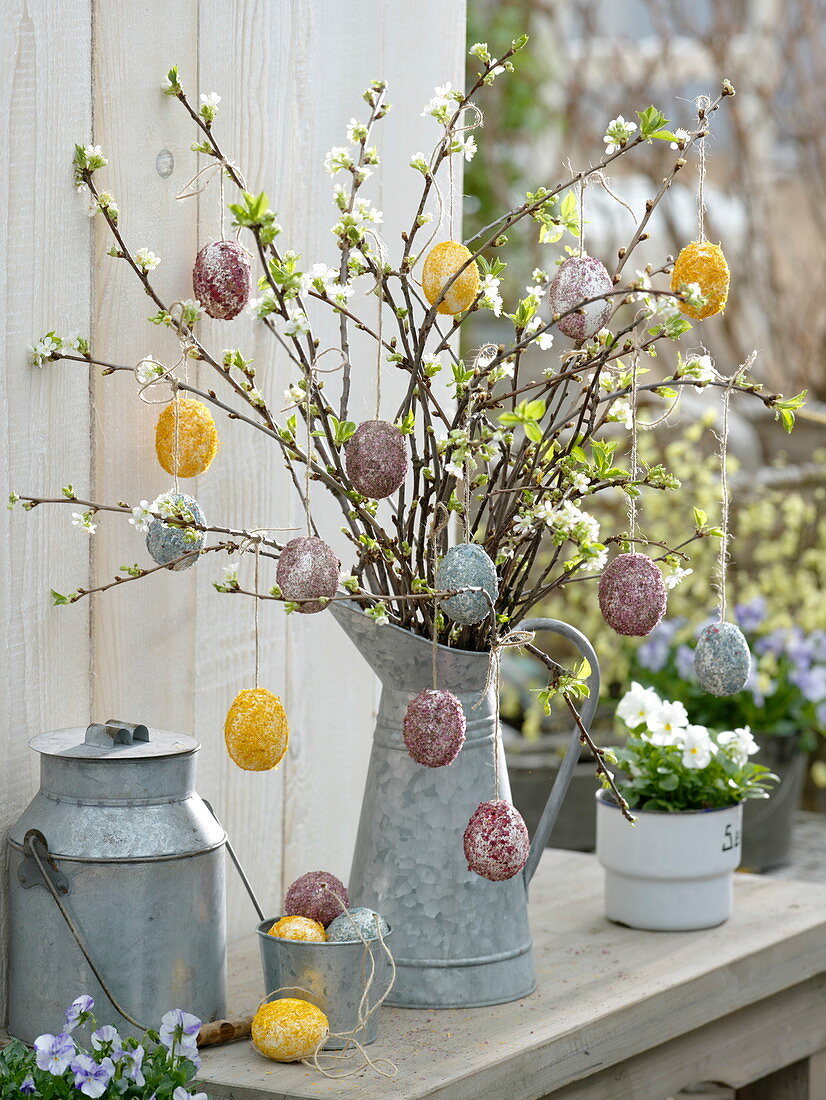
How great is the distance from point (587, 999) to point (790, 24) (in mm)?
4551

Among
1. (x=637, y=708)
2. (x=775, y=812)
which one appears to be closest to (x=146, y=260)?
(x=637, y=708)

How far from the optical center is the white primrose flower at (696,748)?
146 centimetres

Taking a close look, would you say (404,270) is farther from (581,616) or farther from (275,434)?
(581,616)

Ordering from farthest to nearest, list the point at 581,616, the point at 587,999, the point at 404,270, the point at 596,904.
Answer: the point at 581,616, the point at 596,904, the point at 587,999, the point at 404,270

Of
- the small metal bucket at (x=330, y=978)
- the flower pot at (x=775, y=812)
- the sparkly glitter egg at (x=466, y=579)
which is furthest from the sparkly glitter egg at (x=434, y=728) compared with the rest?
the flower pot at (x=775, y=812)

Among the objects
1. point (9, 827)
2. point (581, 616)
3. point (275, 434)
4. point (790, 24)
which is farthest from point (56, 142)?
point (790, 24)

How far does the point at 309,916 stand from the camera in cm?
116

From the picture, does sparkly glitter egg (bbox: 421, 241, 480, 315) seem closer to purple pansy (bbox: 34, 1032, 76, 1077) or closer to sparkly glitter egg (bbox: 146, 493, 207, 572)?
sparkly glitter egg (bbox: 146, 493, 207, 572)

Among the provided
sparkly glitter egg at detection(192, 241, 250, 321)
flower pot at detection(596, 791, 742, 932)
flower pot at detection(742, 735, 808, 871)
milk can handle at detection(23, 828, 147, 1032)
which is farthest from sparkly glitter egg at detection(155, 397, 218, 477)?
flower pot at detection(742, 735, 808, 871)

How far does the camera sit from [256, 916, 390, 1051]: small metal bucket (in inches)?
43.7

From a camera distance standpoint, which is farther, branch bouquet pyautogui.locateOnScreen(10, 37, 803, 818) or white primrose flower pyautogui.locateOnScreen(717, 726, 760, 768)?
white primrose flower pyautogui.locateOnScreen(717, 726, 760, 768)

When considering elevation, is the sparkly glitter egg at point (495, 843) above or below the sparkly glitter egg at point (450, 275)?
below

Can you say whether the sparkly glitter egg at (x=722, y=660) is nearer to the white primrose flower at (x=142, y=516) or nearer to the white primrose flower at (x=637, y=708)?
the white primrose flower at (x=637, y=708)

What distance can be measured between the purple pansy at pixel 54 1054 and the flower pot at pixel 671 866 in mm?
632
